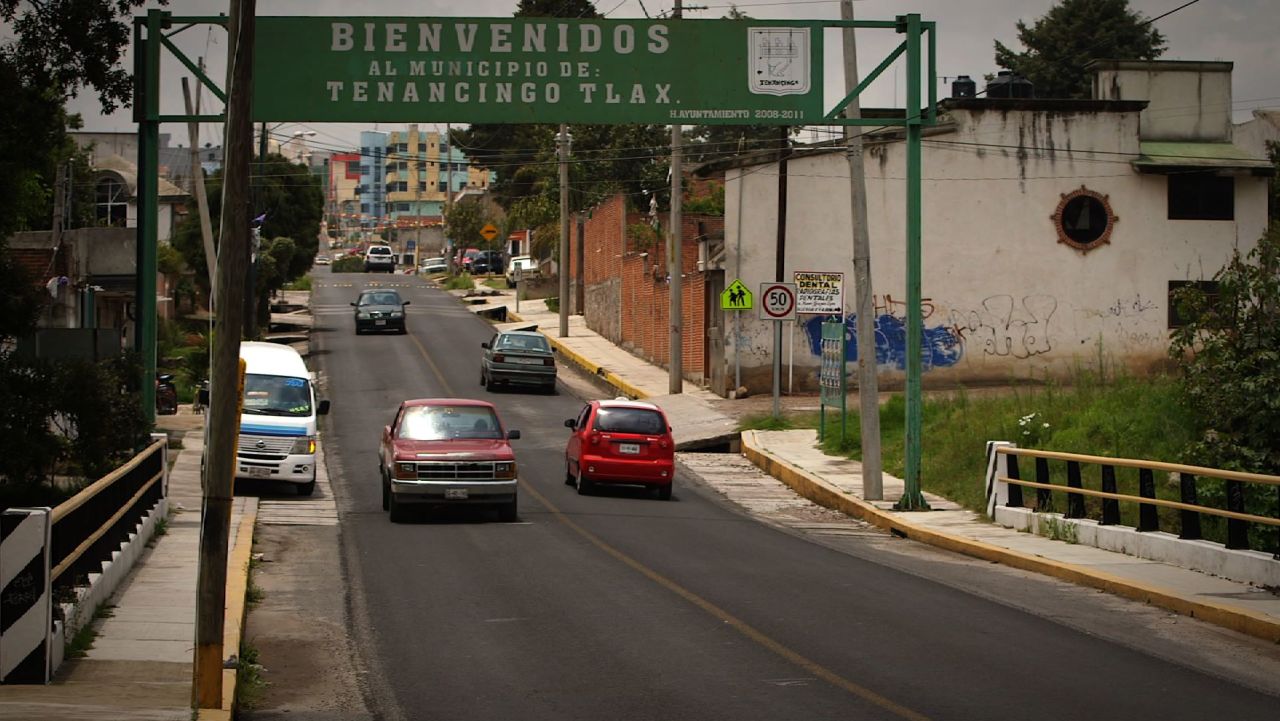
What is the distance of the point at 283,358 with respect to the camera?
2791 centimetres

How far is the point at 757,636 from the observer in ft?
40.3

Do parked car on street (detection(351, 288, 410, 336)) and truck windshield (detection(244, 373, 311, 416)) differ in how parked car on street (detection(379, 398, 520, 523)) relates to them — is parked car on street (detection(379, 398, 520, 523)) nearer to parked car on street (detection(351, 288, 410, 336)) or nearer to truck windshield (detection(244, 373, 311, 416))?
truck windshield (detection(244, 373, 311, 416))

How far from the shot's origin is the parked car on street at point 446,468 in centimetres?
2089

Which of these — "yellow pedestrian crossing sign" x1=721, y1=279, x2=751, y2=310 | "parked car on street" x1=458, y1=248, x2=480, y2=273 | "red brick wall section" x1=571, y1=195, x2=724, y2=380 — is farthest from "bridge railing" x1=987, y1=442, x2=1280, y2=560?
"parked car on street" x1=458, y1=248, x2=480, y2=273

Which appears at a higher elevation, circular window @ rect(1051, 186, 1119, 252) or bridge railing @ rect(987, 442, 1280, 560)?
circular window @ rect(1051, 186, 1119, 252)

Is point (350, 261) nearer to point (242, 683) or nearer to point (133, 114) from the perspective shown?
point (133, 114)

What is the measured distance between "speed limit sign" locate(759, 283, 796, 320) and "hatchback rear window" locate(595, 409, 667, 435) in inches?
324

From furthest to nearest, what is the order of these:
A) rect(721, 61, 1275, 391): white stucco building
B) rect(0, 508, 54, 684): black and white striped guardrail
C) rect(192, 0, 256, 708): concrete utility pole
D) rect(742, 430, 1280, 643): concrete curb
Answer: rect(721, 61, 1275, 391): white stucco building → rect(742, 430, 1280, 643): concrete curb → rect(0, 508, 54, 684): black and white striped guardrail → rect(192, 0, 256, 708): concrete utility pole

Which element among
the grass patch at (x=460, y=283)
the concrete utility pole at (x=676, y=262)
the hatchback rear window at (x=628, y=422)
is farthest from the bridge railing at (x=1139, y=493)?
the grass patch at (x=460, y=283)

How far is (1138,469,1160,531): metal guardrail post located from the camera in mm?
17016

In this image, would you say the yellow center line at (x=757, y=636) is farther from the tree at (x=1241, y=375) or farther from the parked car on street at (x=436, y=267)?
the parked car on street at (x=436, y=267)

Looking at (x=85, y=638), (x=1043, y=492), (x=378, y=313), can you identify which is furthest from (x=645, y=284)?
(x=85, y=638)

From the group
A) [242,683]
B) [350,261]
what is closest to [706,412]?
Result: [242,683]

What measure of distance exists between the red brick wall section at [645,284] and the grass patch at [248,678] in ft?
110
